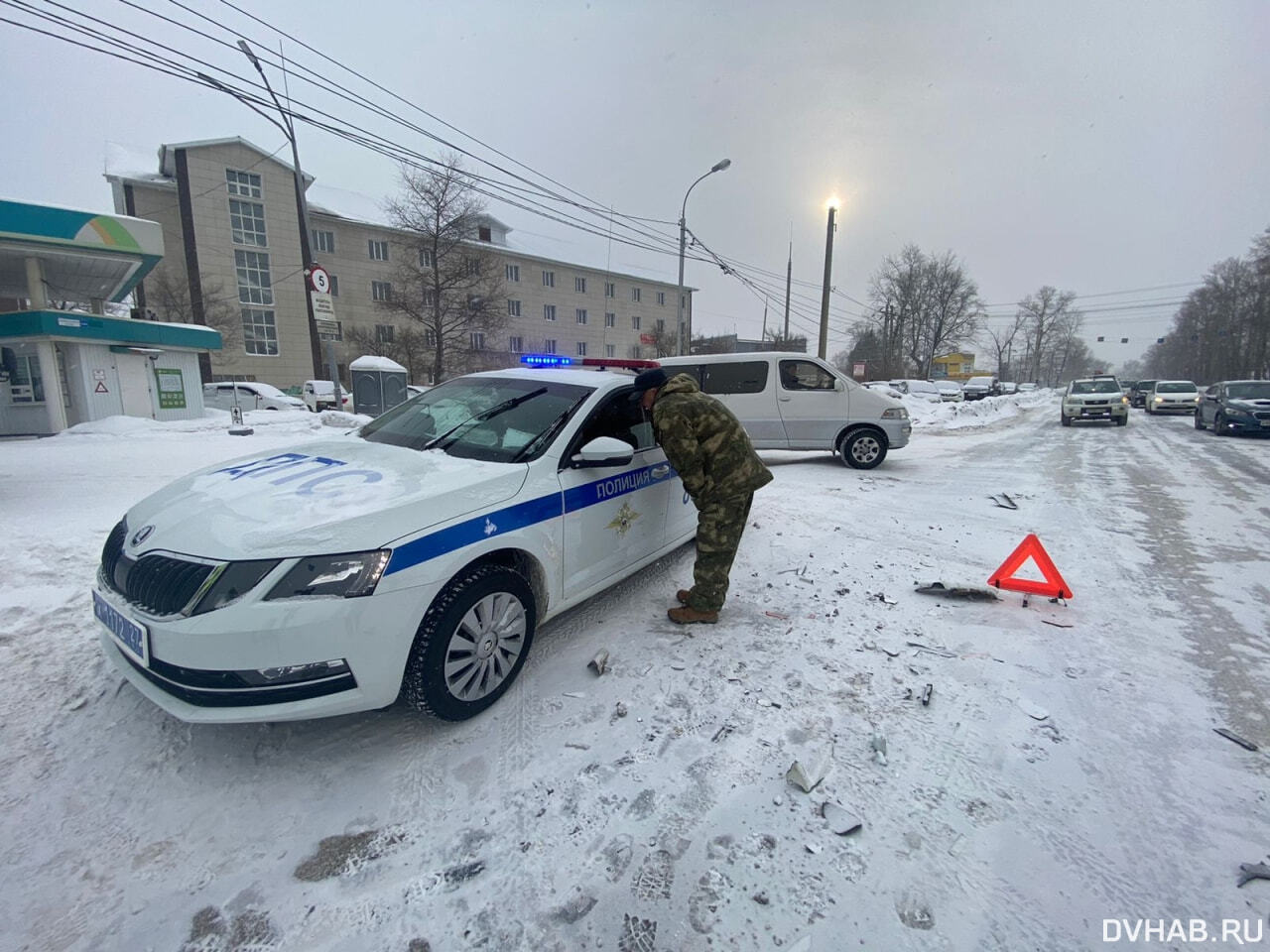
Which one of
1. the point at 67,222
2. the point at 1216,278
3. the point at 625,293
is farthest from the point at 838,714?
the point at 1216,278

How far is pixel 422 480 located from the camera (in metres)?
2.64

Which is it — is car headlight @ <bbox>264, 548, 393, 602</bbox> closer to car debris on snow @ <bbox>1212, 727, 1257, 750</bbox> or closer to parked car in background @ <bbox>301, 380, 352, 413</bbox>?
car debris on snow @ <bbox>1212, 727, 1257, 750</bbox>

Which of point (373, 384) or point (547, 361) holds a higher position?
point (547, 361)

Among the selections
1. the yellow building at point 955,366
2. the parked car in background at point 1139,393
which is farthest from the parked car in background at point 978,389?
the yellow building at point 955,366

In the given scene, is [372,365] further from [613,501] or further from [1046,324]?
[1046,324]

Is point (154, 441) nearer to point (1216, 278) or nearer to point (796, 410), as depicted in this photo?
point (796, 410)

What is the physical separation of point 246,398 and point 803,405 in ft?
75.4

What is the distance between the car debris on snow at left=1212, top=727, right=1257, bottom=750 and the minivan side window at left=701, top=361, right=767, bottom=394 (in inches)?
296

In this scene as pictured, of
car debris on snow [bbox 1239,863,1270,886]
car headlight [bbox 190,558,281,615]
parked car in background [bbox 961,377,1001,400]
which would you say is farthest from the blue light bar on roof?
parked car in background [bbox 961,377,1001,400]

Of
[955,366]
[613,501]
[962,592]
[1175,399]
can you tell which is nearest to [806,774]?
[613,501]

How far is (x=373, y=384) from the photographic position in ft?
54.4

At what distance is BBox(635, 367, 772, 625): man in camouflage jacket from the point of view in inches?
137

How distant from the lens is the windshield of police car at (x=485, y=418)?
10.3 ft

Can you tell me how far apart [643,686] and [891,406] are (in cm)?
793
